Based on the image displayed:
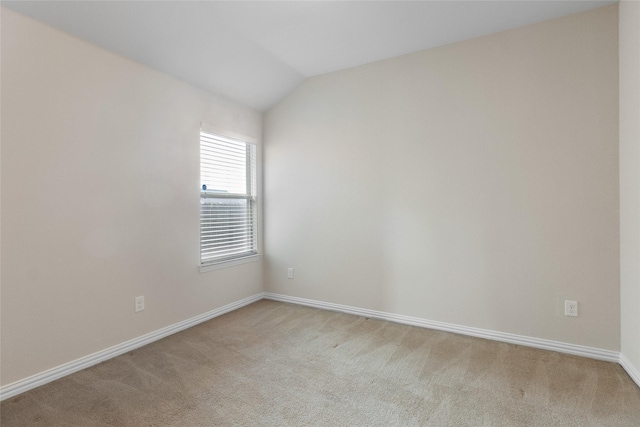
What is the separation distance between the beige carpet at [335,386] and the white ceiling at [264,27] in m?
2.33

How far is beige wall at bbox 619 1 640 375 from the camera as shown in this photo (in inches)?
78.0

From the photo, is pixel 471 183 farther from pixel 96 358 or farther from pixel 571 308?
pixel 96 358

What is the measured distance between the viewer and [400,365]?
88.0 inches

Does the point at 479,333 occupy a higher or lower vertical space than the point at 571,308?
lower

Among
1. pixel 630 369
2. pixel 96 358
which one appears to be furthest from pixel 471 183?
pixel 96 358

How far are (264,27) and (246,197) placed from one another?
5.83 feet

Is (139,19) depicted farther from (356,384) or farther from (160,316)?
(356,384)

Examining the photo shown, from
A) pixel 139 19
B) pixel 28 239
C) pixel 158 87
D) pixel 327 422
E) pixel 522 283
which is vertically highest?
pixel 139 19

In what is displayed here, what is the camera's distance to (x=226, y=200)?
3.44 metres

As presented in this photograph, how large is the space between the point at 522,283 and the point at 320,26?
2655mm

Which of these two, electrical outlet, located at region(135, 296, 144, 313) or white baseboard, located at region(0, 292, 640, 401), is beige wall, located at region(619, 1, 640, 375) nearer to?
white baseboard, located at region(0, 292, 640, 401)

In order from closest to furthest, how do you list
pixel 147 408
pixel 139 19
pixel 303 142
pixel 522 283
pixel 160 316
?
1. pixel 147 408
2. pixel 139 19
3. pixel 522 283
4. pixel 160 316
5. pixel 303 142

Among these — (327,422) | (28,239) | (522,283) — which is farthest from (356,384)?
(28,239)

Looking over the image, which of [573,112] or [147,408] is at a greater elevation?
[573,112]
